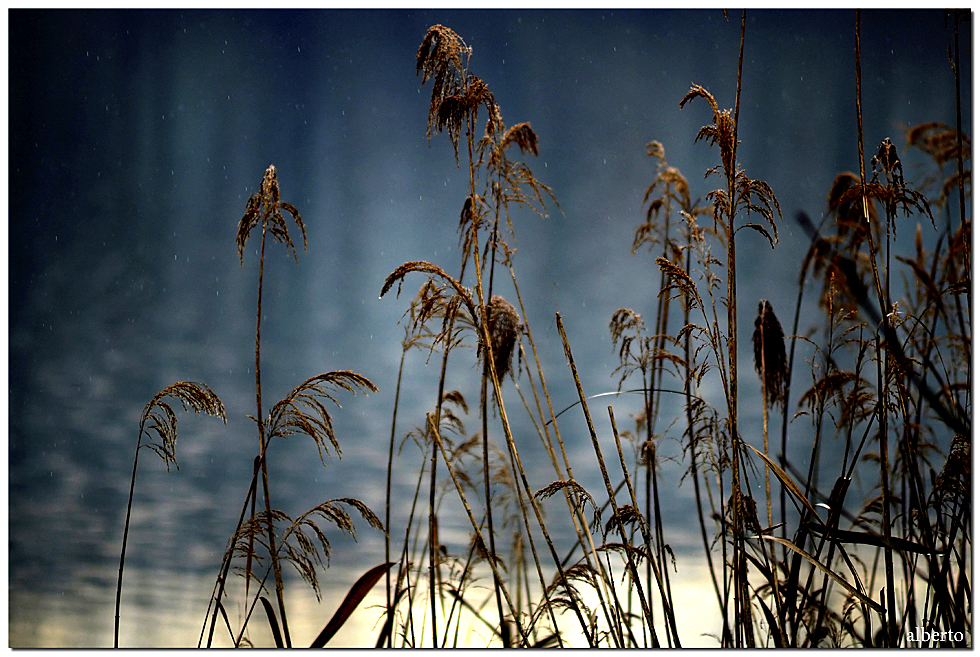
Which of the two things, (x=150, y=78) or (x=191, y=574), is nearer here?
(x=191, y=574)

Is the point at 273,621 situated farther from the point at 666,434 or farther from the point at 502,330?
the point at 666,434

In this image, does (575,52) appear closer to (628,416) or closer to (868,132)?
(868,132)

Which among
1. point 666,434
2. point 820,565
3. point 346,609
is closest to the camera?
point 820,565

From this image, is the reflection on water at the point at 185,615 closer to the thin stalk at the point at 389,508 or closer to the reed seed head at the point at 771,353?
the thin stalk at the point at 389,508

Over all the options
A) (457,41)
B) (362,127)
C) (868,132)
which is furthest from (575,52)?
(868,132)

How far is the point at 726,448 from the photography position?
5.61 ft

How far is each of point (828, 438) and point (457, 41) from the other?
59.0 inches

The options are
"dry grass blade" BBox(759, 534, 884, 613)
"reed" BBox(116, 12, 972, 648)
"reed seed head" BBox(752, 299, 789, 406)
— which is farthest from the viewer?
"reed seed head" BBox(752, 299, 789, 406)

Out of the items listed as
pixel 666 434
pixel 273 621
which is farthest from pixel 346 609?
pixel 666 434

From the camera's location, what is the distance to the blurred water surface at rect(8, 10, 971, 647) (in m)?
2.07

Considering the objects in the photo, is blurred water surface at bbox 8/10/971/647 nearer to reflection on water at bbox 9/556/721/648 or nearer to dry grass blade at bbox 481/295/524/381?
reflection on water at bbox 9/556/721/648

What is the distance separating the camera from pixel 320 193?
220cm

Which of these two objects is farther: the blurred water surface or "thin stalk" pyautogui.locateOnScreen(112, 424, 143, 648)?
the blurred water surface

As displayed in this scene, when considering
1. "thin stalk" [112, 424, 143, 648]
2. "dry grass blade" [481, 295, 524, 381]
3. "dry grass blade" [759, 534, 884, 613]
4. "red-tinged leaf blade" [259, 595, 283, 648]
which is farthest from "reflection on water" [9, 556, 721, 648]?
"dry grass blade" [481, 295, 524, 381]
